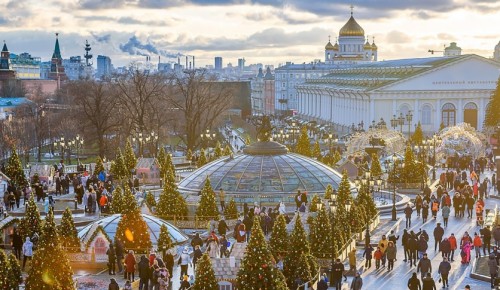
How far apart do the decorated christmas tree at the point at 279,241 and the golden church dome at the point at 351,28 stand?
116259mm

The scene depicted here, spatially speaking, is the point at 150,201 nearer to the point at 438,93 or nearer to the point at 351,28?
the point at 438,93

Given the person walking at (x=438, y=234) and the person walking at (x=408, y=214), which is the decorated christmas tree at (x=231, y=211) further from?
the person walking at (x=438, y=234)

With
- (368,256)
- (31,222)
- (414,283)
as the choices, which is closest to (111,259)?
(31,222)

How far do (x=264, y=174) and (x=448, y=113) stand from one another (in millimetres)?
52613

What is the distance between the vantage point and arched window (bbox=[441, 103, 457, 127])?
83.4 m

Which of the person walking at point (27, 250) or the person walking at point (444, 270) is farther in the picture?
the person walking at point (27, 250)

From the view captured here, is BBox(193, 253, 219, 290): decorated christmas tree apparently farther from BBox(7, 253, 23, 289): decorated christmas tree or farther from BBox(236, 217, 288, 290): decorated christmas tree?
BBox(7, 253, 23, 289): decorated christmas tree

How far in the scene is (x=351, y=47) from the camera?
142 m

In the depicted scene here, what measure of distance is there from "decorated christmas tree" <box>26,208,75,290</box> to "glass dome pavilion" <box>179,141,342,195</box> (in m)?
15.3

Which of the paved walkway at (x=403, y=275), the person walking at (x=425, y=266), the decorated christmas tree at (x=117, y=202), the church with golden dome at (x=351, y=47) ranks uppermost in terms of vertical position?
the church with golden dome at (x=351, y=47)

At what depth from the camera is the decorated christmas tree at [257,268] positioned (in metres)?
18.2

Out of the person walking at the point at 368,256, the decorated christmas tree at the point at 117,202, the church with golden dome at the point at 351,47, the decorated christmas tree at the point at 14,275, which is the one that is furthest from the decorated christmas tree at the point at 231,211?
the church with golden dome at the point at 351,47

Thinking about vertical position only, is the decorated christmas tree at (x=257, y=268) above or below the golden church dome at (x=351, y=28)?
below

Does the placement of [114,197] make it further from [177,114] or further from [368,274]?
[177,114]
